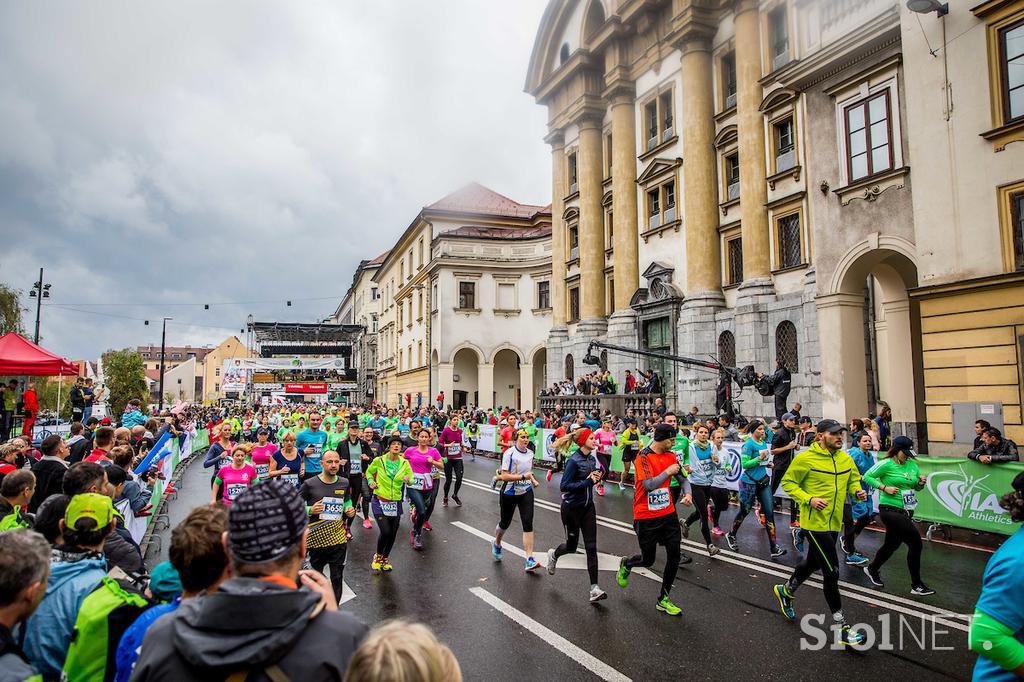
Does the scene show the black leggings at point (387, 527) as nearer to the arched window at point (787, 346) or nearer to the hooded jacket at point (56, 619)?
the hooded jacket at point (56, 619)

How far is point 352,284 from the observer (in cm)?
9494

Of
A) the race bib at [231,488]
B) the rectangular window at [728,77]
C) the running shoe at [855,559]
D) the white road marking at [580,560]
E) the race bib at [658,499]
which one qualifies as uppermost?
the rectangular window at [728,77]

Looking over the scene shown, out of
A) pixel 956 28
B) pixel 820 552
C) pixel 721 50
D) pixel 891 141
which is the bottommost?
pixel 820 552

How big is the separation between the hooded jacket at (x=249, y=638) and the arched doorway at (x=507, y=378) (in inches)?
1812

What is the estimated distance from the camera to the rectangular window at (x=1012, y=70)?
13.2 m

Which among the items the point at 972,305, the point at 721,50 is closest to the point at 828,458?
the point at 972,305

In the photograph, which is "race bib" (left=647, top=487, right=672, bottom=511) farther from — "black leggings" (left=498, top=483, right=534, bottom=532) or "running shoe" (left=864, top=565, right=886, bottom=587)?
"running shoe" (left=864, top=565, right=886, bottom=587)

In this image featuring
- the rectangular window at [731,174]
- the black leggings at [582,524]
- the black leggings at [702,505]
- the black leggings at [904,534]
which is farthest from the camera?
the rectangular window at [731,174]

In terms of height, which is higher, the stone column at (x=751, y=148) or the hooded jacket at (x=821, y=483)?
the stone column at (x=751, y=148)

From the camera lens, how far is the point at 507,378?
160 feet

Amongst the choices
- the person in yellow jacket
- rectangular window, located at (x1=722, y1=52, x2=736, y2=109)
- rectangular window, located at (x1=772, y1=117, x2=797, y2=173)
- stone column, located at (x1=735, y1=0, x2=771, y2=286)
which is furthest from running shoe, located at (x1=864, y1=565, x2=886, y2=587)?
rectangular window, located at (x1=722, y1=52, x2=736, y2=109)

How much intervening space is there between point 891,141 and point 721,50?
1144 centimetres

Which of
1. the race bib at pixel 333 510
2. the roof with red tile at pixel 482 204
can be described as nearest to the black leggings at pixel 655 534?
the race bib at pixel 333 510

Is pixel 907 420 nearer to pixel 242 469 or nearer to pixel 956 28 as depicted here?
pixel 956 28
